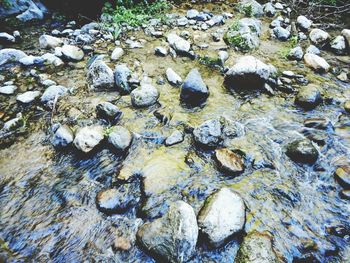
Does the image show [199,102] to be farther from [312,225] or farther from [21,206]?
[21,206]

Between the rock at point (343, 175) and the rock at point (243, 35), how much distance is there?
3336 mm

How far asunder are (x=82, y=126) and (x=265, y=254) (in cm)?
288

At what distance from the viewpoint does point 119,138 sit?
361cm

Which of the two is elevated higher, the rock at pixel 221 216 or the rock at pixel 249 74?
the rock at pixel 249 74

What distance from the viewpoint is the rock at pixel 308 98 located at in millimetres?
4141

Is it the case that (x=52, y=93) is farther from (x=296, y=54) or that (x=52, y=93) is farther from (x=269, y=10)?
(x=269, y=10)

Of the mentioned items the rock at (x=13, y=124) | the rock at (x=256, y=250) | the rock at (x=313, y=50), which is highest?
the rock at (x=313, y=50)

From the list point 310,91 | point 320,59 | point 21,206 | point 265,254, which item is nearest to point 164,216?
point 265,254

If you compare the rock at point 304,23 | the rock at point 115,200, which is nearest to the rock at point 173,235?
the rock at point 115,200

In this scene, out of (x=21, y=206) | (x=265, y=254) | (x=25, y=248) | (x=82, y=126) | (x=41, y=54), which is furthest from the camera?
(x=41, y=54)

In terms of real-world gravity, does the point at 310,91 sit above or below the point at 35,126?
above

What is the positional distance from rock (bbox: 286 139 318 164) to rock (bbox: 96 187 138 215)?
79.2 inches

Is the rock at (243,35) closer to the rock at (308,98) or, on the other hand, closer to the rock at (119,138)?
the rock at (308,98)

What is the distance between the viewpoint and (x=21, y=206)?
3.03 metres
